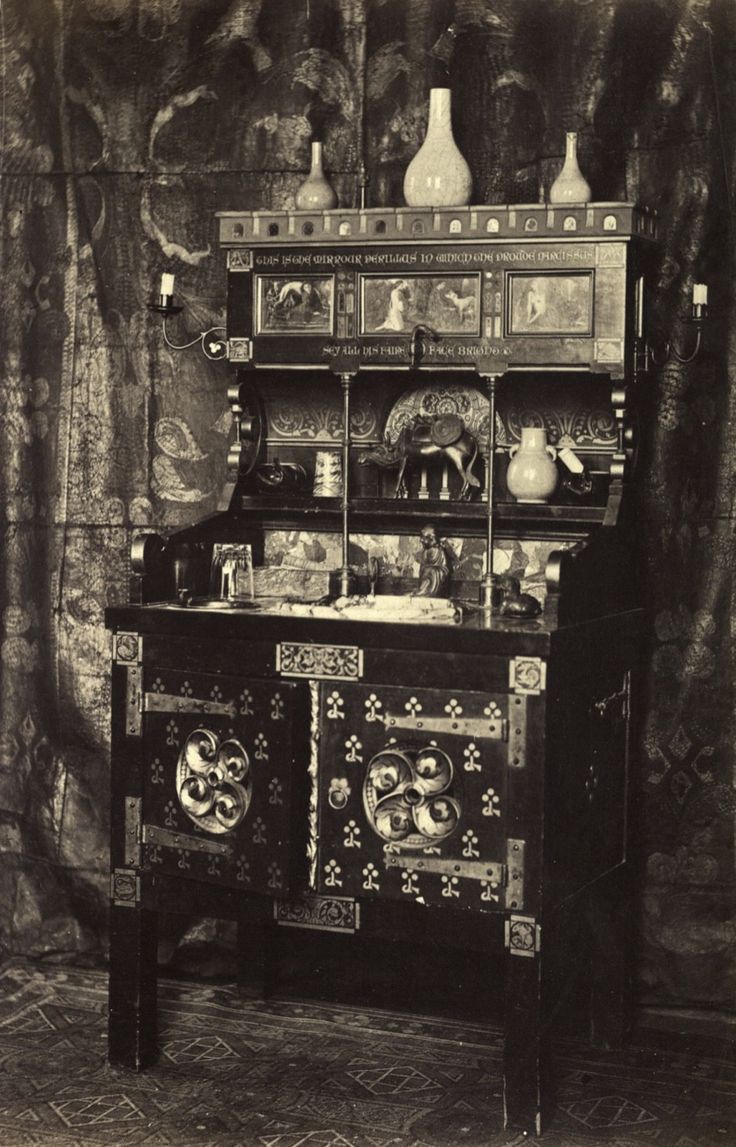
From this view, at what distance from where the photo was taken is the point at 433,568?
171 inches

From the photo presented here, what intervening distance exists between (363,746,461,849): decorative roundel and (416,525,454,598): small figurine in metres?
0.63

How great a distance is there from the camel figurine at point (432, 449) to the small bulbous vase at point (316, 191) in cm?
Result: 69

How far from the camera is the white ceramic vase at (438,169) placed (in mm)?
4254

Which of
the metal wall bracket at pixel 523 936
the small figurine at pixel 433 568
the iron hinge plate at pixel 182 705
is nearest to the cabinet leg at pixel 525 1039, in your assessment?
the metal wall bracket at pixel 523 936

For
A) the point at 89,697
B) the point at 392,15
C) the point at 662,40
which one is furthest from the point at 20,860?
the point at 662,40

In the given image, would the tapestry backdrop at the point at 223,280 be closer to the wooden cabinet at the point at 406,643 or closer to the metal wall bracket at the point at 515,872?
the wooden cabinet at the point at 406,643

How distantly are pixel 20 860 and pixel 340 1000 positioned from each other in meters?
1.20

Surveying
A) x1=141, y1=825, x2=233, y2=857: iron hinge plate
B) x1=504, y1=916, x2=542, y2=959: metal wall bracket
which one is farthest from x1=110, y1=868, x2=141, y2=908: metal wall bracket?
x1=504, y1=916, x2=542, y2=959: metal wall bracket

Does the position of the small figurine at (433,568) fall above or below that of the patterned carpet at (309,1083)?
above

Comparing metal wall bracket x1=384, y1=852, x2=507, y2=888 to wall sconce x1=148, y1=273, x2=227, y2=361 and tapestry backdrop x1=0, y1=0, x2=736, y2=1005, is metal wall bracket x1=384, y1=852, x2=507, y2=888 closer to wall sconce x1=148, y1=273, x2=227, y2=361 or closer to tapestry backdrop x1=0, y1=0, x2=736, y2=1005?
tapestry backdrop x1=0, y1=0, x2=736, y2=1005

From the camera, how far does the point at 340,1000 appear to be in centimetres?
480

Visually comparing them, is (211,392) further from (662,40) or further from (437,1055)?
(437,1055)

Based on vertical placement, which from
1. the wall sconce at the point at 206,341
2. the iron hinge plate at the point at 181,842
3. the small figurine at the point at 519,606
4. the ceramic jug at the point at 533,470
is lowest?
the iron hinge plate at the point at 181,842

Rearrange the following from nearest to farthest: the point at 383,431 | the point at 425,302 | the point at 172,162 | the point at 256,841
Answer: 1. the point at 256,841
2. the point at 425,302
3. the point at 383,431
4. the point at 172,162
